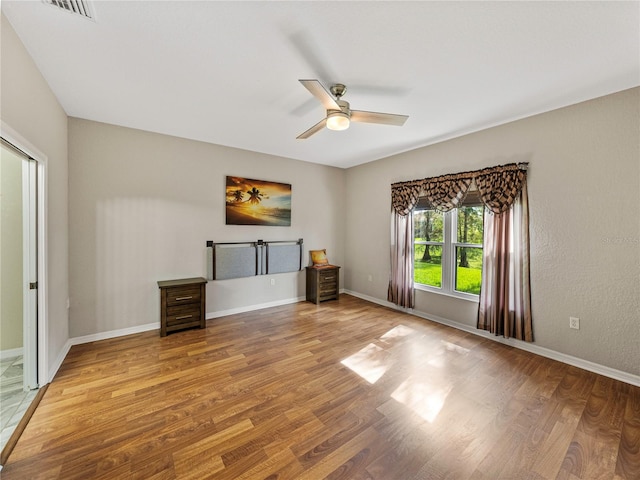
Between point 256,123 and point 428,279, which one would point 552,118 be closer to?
point 428,279

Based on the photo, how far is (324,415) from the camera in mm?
1933

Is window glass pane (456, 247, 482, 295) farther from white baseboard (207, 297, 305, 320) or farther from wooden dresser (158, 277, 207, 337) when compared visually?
wooden dresser (158, 277, 207, 337)

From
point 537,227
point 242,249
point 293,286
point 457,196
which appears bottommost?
point 293,286

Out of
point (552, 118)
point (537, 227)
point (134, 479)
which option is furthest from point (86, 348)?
point (552, 118)

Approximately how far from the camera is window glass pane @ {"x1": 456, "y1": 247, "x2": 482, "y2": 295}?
3520 millimetres

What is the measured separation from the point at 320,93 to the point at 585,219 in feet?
9.27


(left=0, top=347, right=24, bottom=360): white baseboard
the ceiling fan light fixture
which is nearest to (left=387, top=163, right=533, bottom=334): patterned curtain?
the ceiling fan light fixture

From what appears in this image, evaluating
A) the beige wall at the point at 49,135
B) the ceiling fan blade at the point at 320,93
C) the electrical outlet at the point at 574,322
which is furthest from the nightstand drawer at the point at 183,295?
the electrical outlet at the point at 574,322

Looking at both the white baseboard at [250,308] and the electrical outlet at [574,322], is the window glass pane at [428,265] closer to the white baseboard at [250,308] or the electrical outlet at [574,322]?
the electrical outlet at [574,322]

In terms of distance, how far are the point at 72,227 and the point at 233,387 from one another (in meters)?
2.64

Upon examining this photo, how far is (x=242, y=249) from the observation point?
4.17 m

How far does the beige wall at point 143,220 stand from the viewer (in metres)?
3.08

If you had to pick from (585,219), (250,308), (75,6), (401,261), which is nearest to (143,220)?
(250,308)

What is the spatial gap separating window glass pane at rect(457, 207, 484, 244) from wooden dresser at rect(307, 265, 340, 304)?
2154 mm
